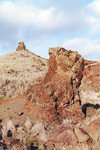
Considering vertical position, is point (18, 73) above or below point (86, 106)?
above

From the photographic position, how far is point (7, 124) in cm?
1120

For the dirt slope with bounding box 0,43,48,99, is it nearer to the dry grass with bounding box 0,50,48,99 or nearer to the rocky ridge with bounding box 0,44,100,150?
the dry grass with bounding box 0,50,48,99

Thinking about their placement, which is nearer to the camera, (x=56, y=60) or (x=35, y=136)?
(x=35, y=136)

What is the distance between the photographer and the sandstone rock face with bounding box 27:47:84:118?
12.8 m

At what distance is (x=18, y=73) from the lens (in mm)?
26953

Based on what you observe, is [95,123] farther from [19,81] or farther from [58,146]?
[19,81]

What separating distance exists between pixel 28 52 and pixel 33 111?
92.3 feet

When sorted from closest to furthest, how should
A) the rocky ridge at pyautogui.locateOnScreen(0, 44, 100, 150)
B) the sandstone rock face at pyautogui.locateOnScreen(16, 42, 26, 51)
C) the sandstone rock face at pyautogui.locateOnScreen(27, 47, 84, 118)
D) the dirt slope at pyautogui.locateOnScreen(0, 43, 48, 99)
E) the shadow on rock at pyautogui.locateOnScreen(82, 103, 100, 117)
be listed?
the rocky ridge at pyautogui.locateOnScreen(0, 44, 100, 150) → the shadow on rock at pyautogui.locateOnScreen(82, 103, 100, 117) → the sandstone rock face at pyautogui.locateOnScreen(27, 47, 84, 118) → the dirt slope at pyautogui.locateOnScreen(0, 43, 48, 99) → the sandstone rock face at pyautogui.locateOnScreen(16, 42, 26, 51)

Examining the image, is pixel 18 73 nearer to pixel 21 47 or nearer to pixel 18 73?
pixel 18 73

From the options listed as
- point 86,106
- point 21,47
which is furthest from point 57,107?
point 21,47

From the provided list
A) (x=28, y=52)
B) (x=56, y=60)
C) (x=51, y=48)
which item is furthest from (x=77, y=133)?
(x=28, y=52)

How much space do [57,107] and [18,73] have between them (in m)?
15.1

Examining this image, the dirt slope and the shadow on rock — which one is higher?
the dirt slope

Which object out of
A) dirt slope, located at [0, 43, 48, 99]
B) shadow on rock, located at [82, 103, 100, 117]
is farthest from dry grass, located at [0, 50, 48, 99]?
shadow on rock, located at [82, 103, 100, 117]
